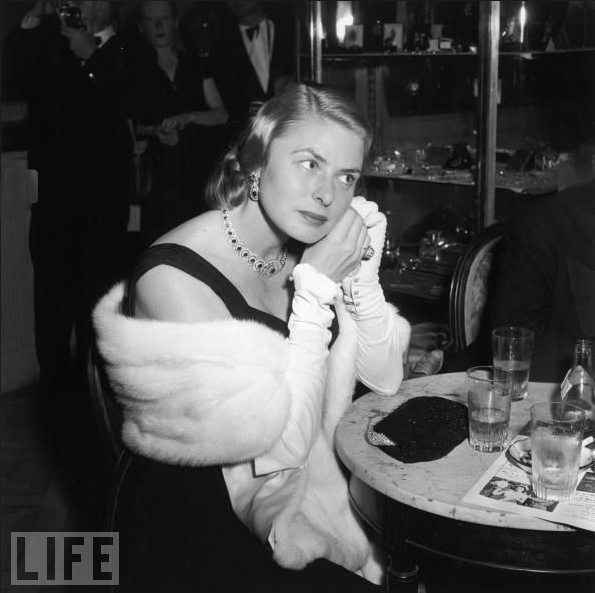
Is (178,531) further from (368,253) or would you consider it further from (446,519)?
(368,253)

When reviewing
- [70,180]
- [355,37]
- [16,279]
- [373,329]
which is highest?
[355,37]

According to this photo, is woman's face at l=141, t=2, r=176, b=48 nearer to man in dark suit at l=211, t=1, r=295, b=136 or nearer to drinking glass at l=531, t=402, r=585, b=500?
man in dark suit at l=211, t=1, r=295, b=136

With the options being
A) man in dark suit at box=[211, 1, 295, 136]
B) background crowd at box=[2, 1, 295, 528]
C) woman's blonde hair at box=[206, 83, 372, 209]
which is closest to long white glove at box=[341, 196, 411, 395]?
woman's blonde hair at box=[206, 83, 372, 209]

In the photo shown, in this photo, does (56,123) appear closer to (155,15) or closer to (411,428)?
(155,15)

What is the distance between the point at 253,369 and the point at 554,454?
0.55 m

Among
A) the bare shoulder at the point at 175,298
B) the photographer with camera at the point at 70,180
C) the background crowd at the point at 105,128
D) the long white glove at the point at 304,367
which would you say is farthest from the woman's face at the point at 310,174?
the photographer with camera at the point at 70,180

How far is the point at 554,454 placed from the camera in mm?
1350

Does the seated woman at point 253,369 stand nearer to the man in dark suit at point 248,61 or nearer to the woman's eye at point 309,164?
the woman's eye at point 309,164

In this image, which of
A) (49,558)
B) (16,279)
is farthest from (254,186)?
(16,279)

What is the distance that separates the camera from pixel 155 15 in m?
4.27

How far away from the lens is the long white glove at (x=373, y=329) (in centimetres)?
185

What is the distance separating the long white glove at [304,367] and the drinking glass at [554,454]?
17.0 inches

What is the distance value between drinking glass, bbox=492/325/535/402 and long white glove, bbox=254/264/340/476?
A: 423 millimetres

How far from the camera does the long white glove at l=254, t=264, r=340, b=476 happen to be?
5.16 ft
